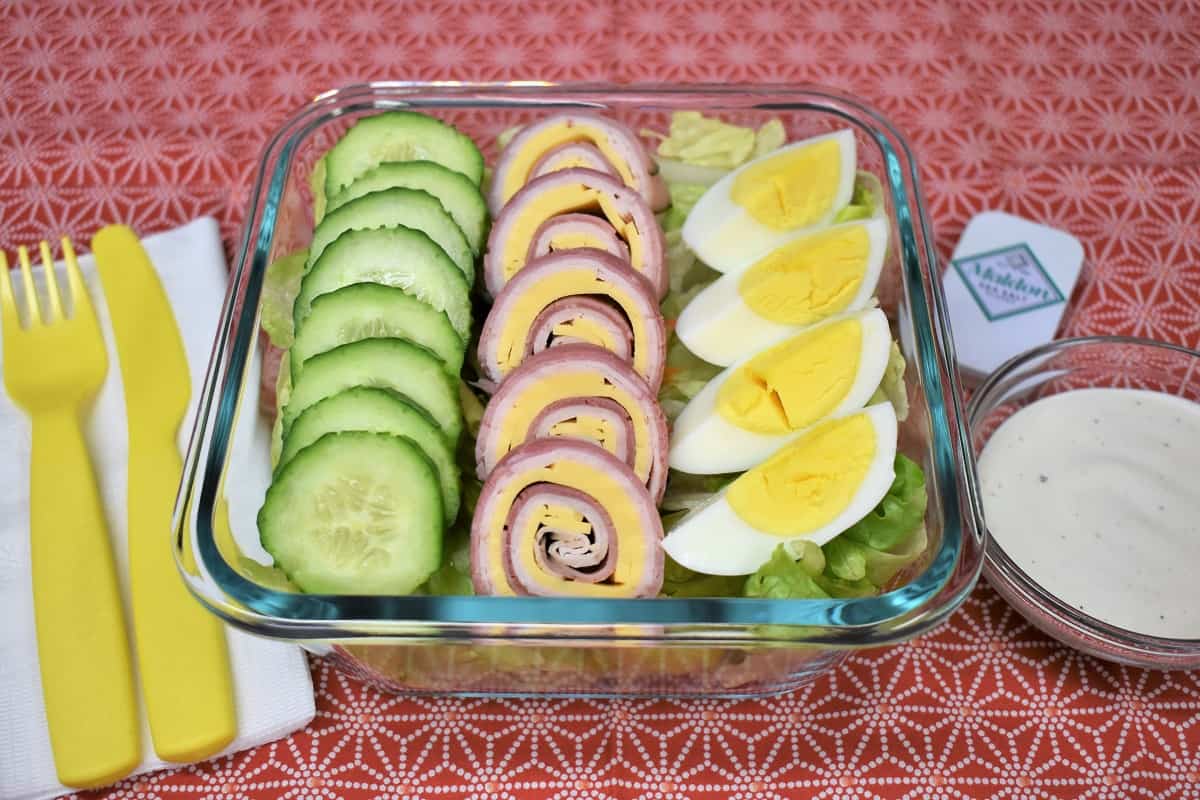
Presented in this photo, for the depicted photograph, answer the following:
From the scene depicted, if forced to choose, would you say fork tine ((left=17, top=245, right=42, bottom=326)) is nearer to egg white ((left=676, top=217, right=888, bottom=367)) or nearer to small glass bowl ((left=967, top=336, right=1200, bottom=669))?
egg white ((left=676, top=217, right=888, bottom=367))

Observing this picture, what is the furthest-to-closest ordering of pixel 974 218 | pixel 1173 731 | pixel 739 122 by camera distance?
pixel 974 218 → pixel 739 122 → pixel 1173 731

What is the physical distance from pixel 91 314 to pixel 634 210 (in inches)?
36.8

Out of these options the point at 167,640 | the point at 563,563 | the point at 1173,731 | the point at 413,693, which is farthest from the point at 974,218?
the point at 167,640

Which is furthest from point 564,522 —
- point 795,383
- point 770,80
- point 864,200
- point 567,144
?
point 770,80

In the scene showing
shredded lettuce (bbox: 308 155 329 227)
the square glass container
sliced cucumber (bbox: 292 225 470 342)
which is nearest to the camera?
the square glass container

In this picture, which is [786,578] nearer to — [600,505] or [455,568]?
[600,505]

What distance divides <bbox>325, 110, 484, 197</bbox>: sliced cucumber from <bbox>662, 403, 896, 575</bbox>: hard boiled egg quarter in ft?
2.43

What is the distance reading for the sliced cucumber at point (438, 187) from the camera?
59.0 inches

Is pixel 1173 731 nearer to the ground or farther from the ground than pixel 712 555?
nearer to the ground

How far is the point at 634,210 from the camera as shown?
1439 mm

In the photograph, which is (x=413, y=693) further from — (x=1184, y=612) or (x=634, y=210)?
(x=1184, y=612)

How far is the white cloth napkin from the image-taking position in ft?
4.02

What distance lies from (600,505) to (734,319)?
393 millimetres

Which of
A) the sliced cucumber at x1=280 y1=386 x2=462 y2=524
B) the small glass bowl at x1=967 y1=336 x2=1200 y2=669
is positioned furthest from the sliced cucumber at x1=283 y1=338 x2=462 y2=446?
the small glass bowl at x1=967 y1=336 x2=1200 y2=669
